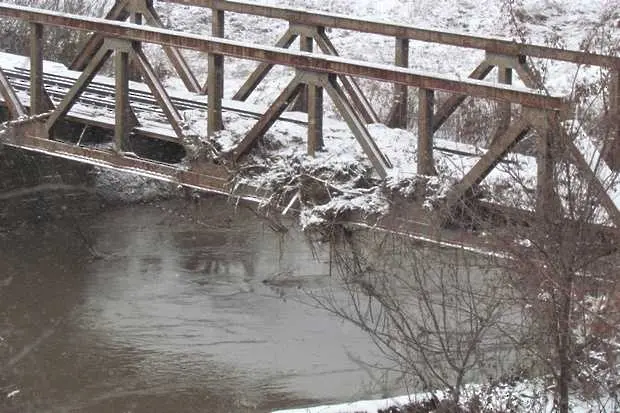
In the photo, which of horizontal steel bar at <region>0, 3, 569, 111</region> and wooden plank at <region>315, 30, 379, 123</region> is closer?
horizontal steel bar at <region>0, 3, 569, 111</region>

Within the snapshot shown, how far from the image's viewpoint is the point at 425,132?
33.7 ft

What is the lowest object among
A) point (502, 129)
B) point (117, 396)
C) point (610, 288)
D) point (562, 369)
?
point (117, 396)

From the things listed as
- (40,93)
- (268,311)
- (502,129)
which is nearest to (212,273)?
(268,311)

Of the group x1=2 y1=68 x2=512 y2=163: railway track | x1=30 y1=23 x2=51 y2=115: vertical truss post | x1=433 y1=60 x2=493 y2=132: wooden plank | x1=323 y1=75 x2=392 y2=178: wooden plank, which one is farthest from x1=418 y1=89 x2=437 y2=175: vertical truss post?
x1=30 y1=23 x2=51 y2=115: vertical truss post

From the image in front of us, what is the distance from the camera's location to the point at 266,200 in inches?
447

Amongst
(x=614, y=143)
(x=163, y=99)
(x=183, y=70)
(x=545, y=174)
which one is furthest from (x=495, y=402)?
(x=183, y=70)

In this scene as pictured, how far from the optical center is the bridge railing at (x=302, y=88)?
9336mm

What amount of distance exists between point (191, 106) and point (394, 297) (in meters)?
4.83

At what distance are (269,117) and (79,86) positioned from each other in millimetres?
2309

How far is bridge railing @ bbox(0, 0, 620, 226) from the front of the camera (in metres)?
9.34

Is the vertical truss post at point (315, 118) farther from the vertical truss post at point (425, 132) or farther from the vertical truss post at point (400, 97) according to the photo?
the vertical truss post at point (400, 97)

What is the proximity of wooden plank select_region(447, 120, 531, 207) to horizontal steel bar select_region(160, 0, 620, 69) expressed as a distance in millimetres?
2068

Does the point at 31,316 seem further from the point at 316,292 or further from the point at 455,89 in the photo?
the point at 455,89

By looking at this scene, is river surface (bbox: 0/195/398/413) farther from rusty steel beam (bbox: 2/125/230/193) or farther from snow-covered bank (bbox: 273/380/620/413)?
snow-covered bank (bbox: 273/380/620/413)
